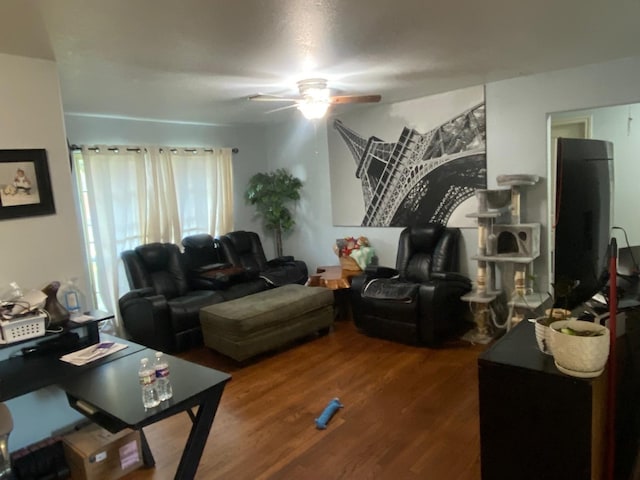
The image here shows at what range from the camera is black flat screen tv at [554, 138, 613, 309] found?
4.99 feet

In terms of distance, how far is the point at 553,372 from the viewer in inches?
56.2

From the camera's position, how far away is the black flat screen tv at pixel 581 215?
152 centimetres

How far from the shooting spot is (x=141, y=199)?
4613 millimetres

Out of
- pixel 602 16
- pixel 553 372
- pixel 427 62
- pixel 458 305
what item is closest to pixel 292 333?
pixel 458 305

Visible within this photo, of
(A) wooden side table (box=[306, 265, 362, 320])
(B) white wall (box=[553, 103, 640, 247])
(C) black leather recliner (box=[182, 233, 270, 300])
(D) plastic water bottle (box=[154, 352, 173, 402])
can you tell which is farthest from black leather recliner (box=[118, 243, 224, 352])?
(B) white wall (box=[553, 103, 640, 247])

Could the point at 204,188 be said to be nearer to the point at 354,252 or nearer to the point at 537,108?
the point at 354,252

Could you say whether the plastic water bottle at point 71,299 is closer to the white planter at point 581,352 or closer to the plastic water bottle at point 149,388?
the plastic water bottle at point 149,388

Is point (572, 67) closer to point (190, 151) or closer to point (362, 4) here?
point (362, 4)

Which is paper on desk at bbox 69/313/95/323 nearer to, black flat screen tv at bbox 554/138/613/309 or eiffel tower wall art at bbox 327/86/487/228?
black flat screen tv at bbox 554/138/613/309

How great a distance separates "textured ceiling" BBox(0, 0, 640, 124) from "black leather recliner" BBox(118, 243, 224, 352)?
1.59 meters

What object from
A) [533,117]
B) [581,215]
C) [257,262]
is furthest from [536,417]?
[257,262]

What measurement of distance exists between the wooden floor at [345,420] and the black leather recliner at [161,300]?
367 millimetres

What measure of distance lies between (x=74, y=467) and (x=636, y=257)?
10.4ft

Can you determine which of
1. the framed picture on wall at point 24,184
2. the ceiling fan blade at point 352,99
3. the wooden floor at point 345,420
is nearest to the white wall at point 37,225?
the framed picture on wall at point 24,184
